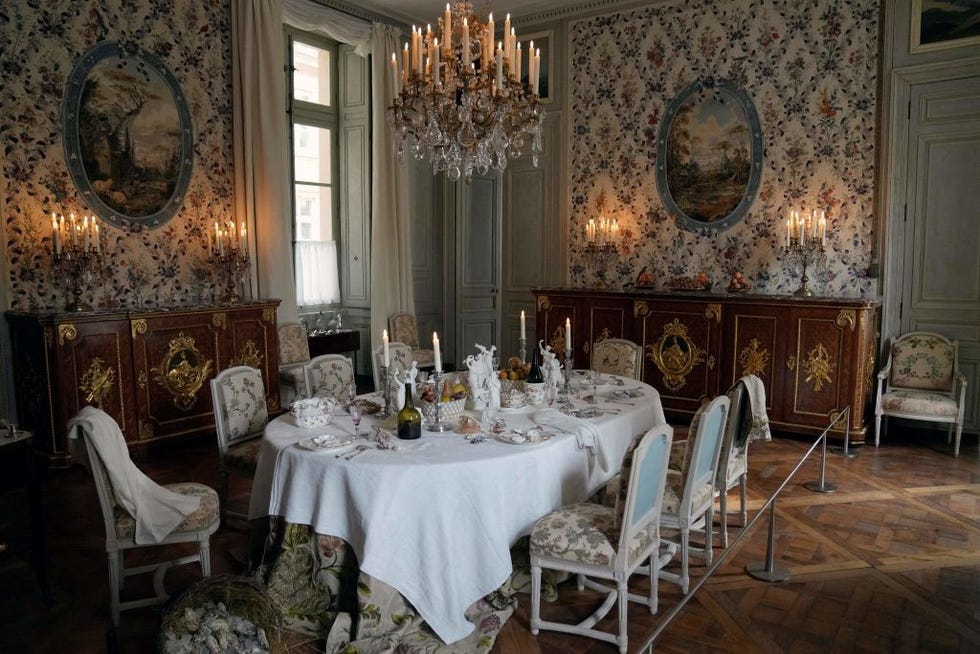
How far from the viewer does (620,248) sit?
707 centimetres

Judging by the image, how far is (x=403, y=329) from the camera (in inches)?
287

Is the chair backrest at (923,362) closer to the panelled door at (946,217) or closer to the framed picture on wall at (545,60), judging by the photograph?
the panelled door at (946,217)

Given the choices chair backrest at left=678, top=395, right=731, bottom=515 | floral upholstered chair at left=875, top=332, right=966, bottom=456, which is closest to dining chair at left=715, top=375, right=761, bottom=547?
chair backrest at left=678, top=395, right=731, bottom=515

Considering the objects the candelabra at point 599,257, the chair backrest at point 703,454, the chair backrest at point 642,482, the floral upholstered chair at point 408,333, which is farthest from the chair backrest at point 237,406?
the candelabra at point 599,257

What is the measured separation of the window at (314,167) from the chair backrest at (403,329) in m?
1.17

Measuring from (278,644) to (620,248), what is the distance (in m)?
5.43

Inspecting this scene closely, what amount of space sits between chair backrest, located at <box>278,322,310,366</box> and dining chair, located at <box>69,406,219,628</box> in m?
3.33

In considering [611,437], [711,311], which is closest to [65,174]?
[611,437]

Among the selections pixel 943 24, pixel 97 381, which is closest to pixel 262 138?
pixel 97 381

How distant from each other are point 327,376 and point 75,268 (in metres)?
2.21

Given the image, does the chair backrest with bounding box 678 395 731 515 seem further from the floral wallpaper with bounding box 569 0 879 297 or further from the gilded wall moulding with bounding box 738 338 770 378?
the floral wallpaper with bounding box 569 0 879 297

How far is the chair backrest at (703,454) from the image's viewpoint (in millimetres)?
2994

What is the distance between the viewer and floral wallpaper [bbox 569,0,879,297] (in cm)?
Result: 587

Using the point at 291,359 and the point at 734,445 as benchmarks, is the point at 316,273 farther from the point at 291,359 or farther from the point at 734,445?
the point at 734,445
